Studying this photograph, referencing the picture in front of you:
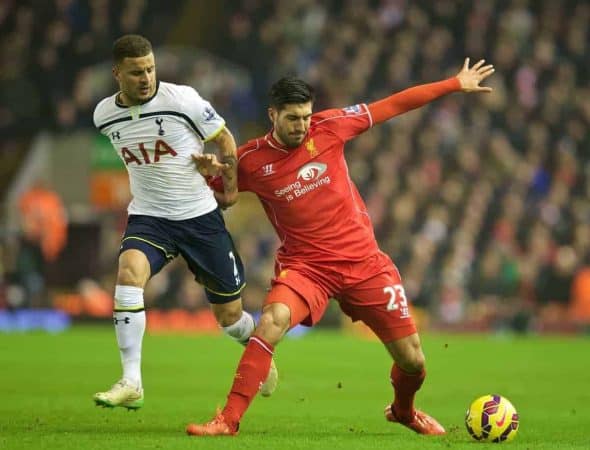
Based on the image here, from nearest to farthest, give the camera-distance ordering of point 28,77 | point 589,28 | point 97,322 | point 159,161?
point 159,161
point 97,322
point 28,77
point 589,28

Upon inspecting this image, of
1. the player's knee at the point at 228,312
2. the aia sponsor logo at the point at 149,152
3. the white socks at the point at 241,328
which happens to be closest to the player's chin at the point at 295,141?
the aia sponsor logo at the point at 149,152

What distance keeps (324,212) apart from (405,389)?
1.35m

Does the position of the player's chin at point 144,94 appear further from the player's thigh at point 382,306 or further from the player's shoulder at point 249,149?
the player's thigh at point 382,306

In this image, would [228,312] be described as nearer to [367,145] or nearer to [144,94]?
[144,94]

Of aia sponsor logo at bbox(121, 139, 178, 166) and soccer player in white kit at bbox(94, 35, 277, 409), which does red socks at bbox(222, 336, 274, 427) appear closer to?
soccer player in white kit at bbox(94, 35, 277, 409)

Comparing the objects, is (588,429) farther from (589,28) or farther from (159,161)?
(589,28)

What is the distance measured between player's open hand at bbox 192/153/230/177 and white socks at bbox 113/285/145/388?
914 millimetres

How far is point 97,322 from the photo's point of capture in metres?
22.2

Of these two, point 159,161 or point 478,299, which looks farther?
point 478,299

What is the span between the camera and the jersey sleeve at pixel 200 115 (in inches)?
352

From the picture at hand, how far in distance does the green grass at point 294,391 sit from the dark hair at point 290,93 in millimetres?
2086

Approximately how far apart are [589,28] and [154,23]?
9098mm

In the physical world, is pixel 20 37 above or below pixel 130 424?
above

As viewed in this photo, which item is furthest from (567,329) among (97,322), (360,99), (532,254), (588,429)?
(588,429)
